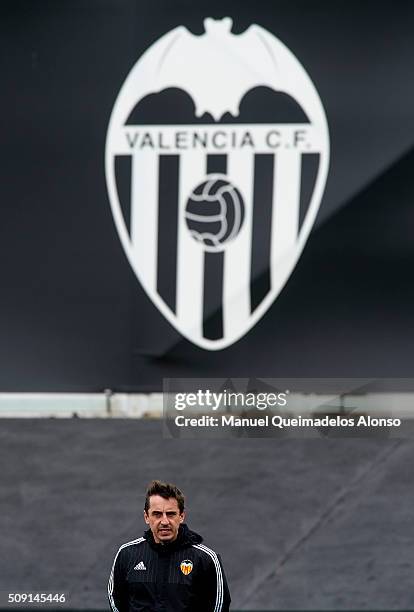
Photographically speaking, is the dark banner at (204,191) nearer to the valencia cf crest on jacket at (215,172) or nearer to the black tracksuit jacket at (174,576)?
the valencia cf crest on jacket at (215,172)

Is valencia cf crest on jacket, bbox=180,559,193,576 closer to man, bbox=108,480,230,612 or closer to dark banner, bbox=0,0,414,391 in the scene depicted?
man, bbox=108,480,230,612

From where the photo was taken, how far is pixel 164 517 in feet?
11.7

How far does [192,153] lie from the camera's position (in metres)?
4.91

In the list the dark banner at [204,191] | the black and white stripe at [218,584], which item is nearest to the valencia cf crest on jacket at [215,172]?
the dark banner at [204,191]

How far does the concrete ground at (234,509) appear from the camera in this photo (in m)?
4.91

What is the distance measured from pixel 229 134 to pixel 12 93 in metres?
0.92

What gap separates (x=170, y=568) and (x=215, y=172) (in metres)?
1.83

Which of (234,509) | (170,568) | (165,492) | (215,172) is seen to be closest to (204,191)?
(215,172)

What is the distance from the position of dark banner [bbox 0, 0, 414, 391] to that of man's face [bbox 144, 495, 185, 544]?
1.35 metres

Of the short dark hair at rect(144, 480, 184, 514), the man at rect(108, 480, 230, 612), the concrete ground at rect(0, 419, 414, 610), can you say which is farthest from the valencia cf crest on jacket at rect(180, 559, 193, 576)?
the concrete ground at rect(0, 419, 414, 610)

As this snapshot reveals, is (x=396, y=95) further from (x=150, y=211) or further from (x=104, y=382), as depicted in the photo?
(x=104, y=382)

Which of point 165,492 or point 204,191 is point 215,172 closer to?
point 204,191

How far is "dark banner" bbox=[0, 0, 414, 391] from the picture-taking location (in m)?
4.81

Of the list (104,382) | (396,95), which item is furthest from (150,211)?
(396,95)
